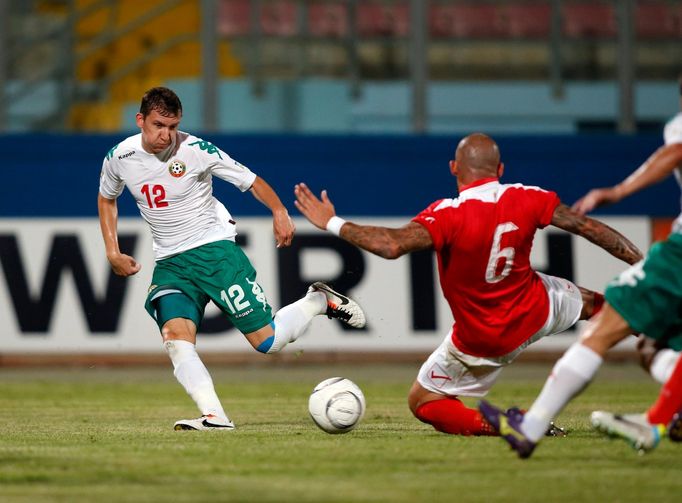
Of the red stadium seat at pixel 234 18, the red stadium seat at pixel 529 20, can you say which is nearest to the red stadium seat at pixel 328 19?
the red stadium seat at pixel 234 18

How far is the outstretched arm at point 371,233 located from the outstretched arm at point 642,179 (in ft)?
3.39

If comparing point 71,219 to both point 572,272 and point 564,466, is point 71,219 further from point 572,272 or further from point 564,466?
point 564,466

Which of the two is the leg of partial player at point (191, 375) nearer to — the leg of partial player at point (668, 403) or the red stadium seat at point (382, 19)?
the leg of partial player at point (668, 403)

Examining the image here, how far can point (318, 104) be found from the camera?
567 inches

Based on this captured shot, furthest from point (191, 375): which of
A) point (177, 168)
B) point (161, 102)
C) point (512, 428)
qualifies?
point (512, 428)

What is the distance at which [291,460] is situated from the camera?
242 inches

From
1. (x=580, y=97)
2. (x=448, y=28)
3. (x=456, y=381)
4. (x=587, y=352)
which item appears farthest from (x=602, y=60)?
(x=587, y=352)

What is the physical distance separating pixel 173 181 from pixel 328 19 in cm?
664

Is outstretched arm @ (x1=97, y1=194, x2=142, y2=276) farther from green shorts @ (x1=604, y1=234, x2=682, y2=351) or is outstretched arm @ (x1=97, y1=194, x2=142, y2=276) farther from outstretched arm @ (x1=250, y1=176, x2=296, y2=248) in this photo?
green shorts @ (x1=604, y1=234, x2=682, y2=351)

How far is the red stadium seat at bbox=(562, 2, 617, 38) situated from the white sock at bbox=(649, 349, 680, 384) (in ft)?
29.2

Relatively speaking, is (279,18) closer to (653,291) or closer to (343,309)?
(343,309)

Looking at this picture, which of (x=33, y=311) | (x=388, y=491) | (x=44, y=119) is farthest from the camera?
(x=44, y=119)

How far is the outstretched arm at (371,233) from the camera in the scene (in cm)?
647

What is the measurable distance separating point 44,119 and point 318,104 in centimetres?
294
